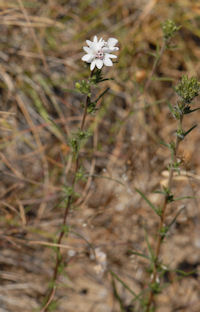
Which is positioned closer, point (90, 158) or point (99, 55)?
point (99, 55)

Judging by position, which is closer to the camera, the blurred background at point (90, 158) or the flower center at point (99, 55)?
the flower center at point (99, 55)

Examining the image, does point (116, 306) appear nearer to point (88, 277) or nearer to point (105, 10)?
point (88, 277)

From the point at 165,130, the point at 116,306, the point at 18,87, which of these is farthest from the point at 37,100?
the point at 116,306

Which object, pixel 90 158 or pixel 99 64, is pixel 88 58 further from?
pixel 90 158

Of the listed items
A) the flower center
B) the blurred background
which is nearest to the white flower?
the flower center

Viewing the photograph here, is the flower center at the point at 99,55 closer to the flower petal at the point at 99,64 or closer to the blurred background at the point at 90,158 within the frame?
the flower petal at the point at 99,64

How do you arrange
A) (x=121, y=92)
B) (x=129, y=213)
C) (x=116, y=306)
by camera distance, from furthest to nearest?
1. (x=121, y=92)
2. (x=129, y=213)
3. (x=116, y=306)

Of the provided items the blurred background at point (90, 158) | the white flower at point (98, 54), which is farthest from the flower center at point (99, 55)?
the blurred background at point (90, 158)

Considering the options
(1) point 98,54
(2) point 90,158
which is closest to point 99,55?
(1) point 98,54
